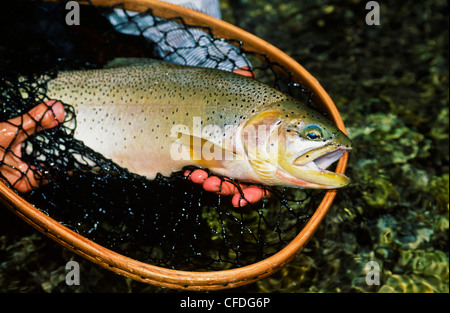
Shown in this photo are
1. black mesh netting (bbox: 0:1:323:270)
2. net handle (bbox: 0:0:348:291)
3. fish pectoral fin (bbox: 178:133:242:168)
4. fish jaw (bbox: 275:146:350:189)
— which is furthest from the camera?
black mesh netting (bbox: 0:1:323:270)

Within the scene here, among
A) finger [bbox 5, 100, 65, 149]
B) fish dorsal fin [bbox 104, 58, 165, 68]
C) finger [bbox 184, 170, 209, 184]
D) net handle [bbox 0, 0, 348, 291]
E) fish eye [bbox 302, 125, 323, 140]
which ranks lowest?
net handle [bbox 0, 0, 348, 291]

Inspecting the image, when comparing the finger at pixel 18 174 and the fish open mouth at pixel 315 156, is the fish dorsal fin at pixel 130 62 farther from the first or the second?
the fish open mouth at pixel 315 156

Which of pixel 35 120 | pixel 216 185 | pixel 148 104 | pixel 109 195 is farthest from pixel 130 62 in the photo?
pixel 216 185

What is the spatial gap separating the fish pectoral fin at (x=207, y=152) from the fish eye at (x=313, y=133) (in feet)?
1.22

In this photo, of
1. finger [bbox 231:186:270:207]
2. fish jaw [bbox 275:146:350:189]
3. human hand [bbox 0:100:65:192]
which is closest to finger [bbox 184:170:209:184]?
finger [bbox 231:186:270:207]

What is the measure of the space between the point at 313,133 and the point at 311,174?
22cm

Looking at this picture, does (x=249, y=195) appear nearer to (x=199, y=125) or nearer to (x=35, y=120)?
(x=199, y=125)

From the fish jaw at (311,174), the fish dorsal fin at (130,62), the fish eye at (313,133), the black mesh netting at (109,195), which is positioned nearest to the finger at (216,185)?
the black mesh netting at (109,195)

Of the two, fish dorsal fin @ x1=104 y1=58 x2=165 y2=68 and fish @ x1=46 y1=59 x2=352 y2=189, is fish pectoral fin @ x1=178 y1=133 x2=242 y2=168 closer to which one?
fish @ x1=46 y1=59 x2=352 y2=189

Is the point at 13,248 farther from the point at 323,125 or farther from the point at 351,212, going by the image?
the point at 351,212

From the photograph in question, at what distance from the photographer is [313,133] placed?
186 cm

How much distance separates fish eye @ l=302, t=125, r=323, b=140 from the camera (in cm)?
186

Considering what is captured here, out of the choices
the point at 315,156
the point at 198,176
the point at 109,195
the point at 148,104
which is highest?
the point at 148,104

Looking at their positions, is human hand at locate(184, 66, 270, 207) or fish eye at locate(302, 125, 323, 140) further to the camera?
human hand at locate(184, 66, 270, 207)
